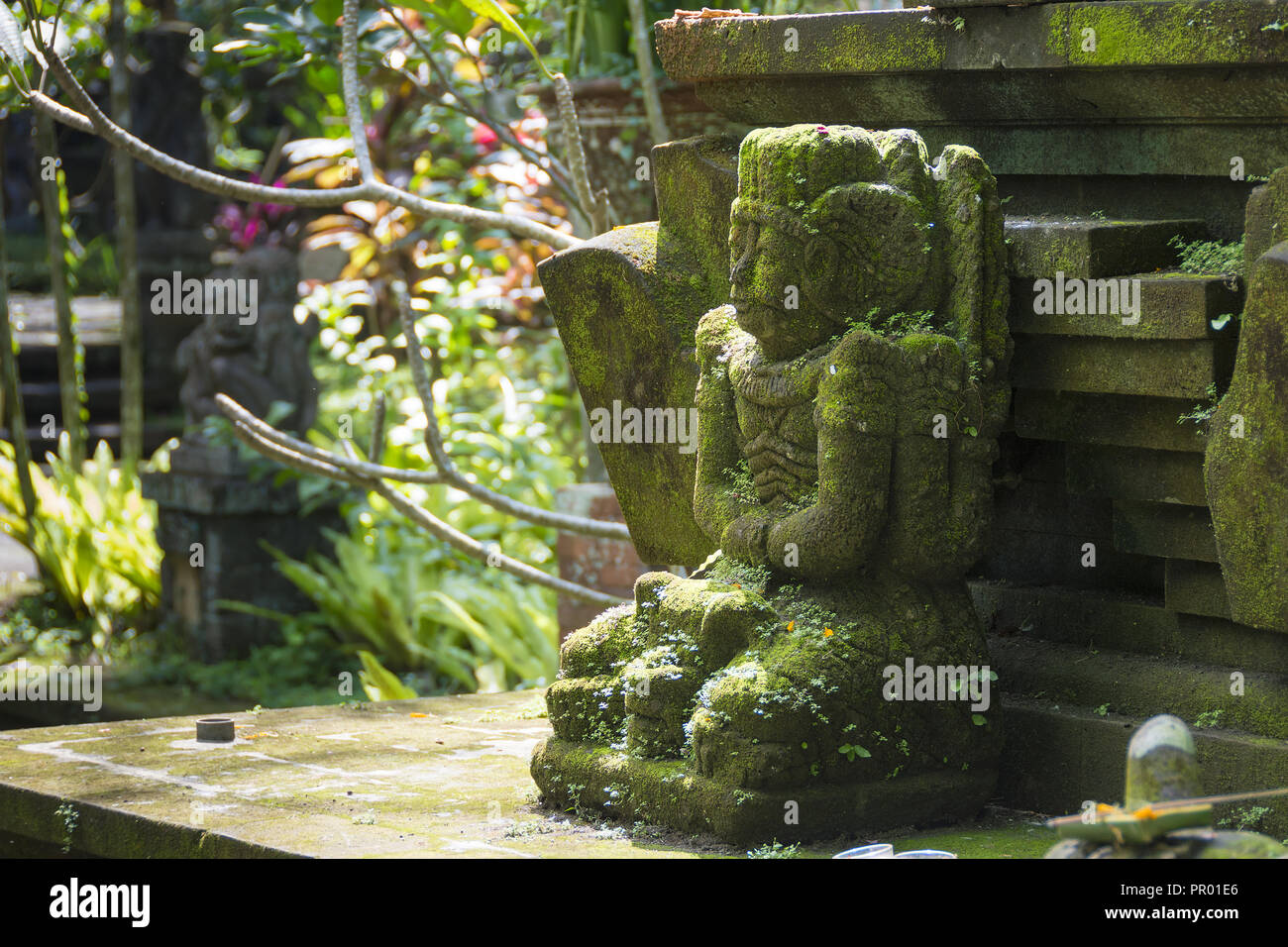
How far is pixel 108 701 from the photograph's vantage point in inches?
348

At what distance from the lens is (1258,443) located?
3.80 metres

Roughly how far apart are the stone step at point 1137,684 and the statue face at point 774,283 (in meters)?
1.00

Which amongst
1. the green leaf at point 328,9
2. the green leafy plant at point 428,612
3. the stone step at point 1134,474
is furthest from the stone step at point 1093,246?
the green leafy plant at point 428,612

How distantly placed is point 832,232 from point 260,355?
6.71 metres

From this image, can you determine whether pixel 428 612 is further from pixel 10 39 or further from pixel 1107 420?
pixel 1107 420

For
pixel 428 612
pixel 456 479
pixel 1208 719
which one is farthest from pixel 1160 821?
pixel 428 612

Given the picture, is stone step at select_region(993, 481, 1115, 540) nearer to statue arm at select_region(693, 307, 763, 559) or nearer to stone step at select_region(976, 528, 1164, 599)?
stone step at select_region(976, 528, 1164, 599)

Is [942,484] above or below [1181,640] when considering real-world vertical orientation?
above

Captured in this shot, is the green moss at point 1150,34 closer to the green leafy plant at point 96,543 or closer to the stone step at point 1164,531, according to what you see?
the stone step at point 1164,531

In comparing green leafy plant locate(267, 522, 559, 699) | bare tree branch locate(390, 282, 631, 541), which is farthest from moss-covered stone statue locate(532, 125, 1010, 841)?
green leafy plant locate(267, 522, 559, 699)

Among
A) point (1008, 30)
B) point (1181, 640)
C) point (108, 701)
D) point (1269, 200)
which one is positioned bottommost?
point (108, 701)

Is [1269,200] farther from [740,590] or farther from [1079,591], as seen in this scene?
[740,590]

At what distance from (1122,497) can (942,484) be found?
54 cm
